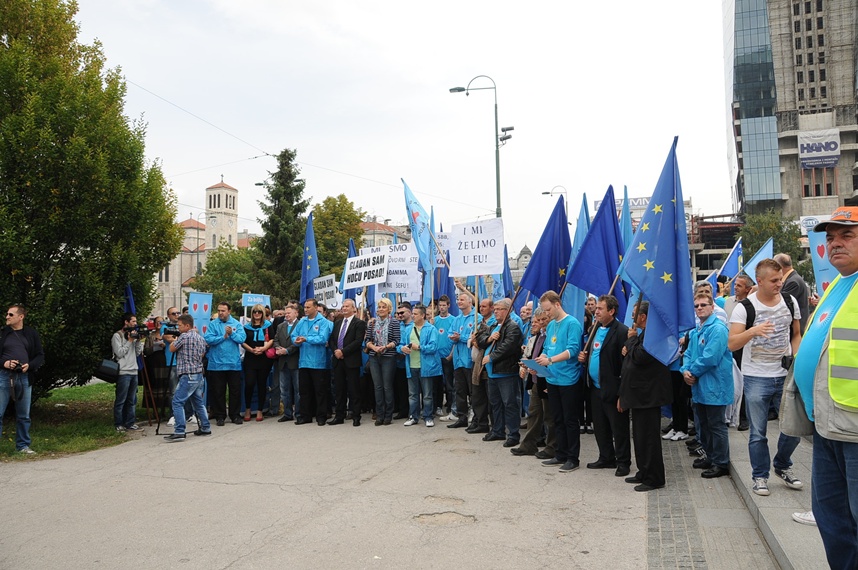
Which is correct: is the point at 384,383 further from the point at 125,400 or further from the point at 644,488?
the point at 644,488

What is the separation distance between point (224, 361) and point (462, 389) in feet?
14.5

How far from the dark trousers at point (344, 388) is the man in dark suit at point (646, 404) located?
19.8ft

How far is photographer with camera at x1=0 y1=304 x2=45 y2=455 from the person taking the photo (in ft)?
30.9

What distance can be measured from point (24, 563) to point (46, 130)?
7.69m

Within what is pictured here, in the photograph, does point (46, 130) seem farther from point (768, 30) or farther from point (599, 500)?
point (768, 30)

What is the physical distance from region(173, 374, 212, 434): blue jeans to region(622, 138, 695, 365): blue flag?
7281mm

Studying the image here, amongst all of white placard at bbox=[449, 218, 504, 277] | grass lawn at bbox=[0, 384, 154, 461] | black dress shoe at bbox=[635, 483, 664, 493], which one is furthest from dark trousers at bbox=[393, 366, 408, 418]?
black dress shoe at bbox=[635, 483, 664, 493]

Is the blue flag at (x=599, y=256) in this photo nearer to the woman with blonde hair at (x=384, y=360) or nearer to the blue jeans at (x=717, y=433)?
the blue jeans at (x=717, y=433)

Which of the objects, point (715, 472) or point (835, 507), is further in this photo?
point (715, 472)

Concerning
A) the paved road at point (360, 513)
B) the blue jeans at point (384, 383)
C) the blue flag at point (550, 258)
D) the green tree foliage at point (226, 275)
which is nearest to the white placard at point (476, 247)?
the blue flag at point (550, 258)

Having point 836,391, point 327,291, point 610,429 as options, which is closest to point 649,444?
point 610,429

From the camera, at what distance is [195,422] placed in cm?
1297

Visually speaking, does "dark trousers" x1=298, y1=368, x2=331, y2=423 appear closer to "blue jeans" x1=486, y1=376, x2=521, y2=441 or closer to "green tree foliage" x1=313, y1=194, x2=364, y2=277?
"blue jeans" x1=486, y1=376, x2=521, y2=441

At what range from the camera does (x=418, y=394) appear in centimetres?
1221
